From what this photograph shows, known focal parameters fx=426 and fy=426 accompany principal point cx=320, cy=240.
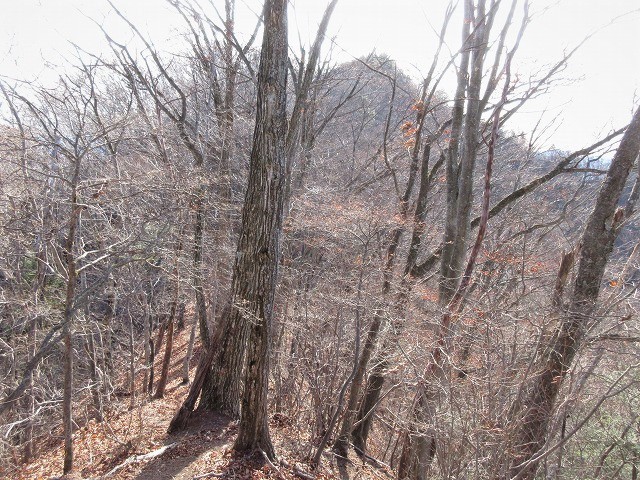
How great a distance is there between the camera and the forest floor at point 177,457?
5.25 meters

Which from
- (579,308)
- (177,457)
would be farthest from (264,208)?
(579,308)

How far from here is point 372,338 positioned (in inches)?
304

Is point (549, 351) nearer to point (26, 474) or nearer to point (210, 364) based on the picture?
point (210, 364)

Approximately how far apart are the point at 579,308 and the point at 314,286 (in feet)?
16.2

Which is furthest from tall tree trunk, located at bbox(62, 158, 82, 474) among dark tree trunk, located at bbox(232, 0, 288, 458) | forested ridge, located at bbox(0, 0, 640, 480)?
dark tree trunk, located at bbox(232, 0, 288, 458)

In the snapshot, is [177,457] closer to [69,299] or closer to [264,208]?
[69,299]

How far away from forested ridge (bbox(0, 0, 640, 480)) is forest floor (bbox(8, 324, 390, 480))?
41 mm

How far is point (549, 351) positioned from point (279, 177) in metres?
3.98

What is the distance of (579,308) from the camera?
567cm

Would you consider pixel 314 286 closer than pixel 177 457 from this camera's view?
No

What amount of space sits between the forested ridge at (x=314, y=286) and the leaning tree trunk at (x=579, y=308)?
28 mm

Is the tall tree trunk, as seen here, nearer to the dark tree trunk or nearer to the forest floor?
the forest floor

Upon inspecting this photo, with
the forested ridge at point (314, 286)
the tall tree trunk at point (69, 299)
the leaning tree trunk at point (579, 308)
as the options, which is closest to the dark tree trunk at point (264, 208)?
the forested ridge at point (314, 286)

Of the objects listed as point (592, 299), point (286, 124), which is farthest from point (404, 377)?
point (286, 124)
